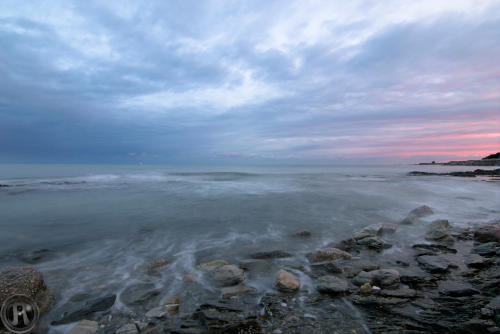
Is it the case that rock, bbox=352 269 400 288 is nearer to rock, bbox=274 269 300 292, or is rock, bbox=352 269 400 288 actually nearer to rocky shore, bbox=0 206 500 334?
rocky shore, bbox=0 206 500 334

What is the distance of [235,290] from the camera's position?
4.15m

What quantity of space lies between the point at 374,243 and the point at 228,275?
4215mm

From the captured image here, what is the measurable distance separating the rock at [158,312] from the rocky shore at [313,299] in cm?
1

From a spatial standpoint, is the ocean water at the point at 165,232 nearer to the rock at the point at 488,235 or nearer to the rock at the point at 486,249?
the rock at the point at 488,235

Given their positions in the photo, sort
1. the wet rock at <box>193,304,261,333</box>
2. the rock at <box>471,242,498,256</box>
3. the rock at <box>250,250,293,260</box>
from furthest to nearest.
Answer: the rock at <box>250,250,293,260</box>
the rock at <box>471,242,498,256</box>
the wet rock at <box>193,304,261,333</box>

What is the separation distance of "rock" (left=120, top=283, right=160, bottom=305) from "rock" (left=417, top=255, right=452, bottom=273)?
17.5ft

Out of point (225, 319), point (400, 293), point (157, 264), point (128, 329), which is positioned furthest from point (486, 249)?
point (157, 264)

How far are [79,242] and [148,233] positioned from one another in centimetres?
205

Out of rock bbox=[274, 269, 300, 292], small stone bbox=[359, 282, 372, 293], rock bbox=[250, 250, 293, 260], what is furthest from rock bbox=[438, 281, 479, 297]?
rock bbox=[250, 250, 293, 260]

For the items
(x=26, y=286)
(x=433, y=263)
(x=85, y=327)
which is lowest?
(x=85, y=327)

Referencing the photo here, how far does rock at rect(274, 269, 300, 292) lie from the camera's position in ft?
13.6

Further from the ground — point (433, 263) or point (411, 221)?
point (433, 263)

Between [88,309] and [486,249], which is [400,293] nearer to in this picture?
[486,249]

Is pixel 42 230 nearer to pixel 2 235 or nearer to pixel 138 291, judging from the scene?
pixel 2 235
